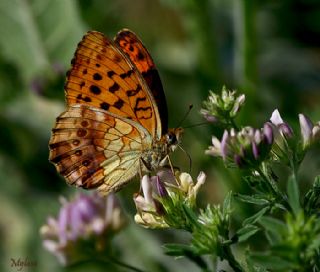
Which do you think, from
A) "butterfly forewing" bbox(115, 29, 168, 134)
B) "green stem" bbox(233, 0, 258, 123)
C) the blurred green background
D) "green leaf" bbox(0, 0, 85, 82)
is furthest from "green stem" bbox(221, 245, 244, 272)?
"green leaf" bbox(0, 0, 85, 82)

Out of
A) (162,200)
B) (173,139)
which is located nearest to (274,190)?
(162,200)

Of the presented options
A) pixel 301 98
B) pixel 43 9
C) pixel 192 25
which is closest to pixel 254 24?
pixel 192 25

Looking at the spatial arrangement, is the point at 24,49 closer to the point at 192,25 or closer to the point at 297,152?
the point at 192,25

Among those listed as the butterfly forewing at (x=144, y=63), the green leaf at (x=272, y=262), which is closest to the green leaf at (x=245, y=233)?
the green leaf at (x=272, y=262)

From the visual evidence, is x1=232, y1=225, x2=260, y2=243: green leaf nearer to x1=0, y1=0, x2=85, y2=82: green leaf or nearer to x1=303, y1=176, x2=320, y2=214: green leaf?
x1=303, y1=176, x2=320, y2=214: green leaf

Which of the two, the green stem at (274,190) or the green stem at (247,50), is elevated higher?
the green stem at (247,50)

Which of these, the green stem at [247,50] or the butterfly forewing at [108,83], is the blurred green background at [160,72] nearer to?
the green stem at [247,50]
